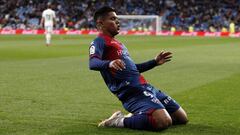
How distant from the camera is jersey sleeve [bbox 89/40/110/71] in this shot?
6.69 m

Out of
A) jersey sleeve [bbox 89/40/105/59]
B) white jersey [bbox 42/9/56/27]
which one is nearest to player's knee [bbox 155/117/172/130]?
jersey sleeve [bbox 89/40/105/59]

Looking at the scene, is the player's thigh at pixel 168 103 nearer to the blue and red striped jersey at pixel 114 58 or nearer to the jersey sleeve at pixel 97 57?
the blue and red striped jersey at pixel 114 58

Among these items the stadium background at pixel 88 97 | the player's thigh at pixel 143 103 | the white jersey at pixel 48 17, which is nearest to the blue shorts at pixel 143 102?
the player's thigh at pixel 143 103

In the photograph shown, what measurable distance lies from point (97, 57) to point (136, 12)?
53.0 m

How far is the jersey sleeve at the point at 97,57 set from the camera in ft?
21.9

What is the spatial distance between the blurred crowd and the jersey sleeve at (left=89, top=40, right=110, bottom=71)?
48.5 meters

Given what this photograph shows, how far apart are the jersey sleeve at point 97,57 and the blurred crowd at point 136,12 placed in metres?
48.5

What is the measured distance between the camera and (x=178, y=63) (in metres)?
18.9

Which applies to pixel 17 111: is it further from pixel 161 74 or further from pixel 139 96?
pixel 161 74

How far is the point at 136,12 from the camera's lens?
2343 inches

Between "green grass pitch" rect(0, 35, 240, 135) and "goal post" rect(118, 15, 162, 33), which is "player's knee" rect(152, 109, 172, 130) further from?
"goal post" rect(118, 15, 162, 33)

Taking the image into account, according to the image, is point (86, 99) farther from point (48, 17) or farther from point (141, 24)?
point (141, 24)

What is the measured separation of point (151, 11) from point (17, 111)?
5176cm

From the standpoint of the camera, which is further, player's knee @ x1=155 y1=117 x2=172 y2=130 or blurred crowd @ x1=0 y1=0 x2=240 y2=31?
blurred crowd @ x1=0 y1=0 x2=240 y2=31
